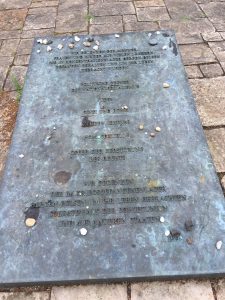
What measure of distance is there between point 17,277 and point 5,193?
0.54 metres

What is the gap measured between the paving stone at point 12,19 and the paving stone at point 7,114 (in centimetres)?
136

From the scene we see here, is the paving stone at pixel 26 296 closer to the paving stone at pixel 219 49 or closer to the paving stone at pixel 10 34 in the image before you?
the paving stone at pixel 219 49

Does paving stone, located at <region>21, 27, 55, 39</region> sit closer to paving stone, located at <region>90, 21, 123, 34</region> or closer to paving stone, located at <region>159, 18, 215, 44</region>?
paving stone, located at <region>90, 21, 123, 34</region>

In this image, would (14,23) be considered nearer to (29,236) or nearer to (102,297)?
(29,236)

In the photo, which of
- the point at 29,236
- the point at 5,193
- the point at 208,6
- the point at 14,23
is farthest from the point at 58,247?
the point at 208,6

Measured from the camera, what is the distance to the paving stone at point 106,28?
155 inches

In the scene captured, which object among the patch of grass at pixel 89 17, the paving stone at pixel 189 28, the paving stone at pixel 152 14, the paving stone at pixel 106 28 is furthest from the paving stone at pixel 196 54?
the patch of grass at pixel 89 17

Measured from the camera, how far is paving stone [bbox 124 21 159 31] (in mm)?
3949

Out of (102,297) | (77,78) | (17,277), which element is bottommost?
(102,297)

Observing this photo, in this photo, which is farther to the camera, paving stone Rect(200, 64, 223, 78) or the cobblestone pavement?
paving stone Rect(200, 64, 223, 78)

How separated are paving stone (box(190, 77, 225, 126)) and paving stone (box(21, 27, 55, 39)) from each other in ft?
5.98

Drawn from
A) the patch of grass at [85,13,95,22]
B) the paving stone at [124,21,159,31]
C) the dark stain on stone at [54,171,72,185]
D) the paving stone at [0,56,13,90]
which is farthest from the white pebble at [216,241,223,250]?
the patch of grass at [85,13,95,22]

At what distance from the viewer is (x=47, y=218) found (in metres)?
2.00

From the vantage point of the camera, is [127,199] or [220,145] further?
[220,145]
